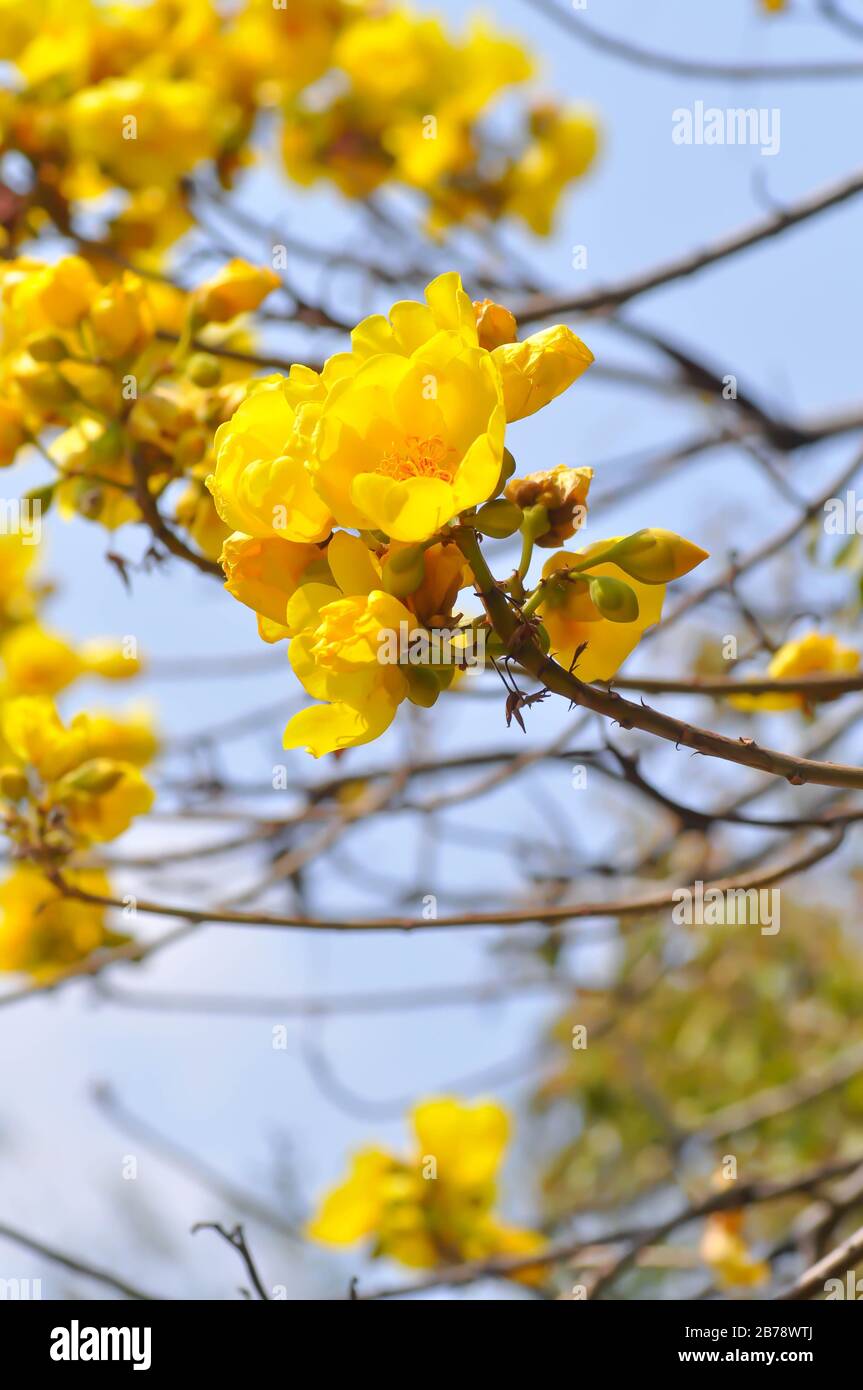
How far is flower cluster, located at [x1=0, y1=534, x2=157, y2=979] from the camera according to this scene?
5.21 ft

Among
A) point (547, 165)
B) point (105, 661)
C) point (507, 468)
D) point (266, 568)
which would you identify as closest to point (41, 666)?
point (105, 661)

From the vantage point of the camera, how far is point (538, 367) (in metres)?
1.00

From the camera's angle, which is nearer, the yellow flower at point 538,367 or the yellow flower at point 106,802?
the yellow flower at point 538,367

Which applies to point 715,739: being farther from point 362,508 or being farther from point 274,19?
point 274,19

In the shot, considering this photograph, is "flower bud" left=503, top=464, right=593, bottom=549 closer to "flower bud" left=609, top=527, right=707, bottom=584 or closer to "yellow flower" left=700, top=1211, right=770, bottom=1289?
"flower bud" left=609, top=527, right=707, bottom=584

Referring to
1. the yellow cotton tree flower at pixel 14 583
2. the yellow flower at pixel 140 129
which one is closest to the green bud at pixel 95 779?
the yellow cotton tree flower at pixel 14 583

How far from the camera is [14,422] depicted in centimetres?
155

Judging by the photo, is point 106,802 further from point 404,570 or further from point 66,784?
point 404,570

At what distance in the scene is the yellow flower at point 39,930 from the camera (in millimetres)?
2125

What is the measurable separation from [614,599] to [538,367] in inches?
8.0

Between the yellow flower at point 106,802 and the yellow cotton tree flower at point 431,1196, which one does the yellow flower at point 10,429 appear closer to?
the yellow flower at point 106,802

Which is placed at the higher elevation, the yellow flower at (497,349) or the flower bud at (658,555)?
the yellow flower at (497,349)
